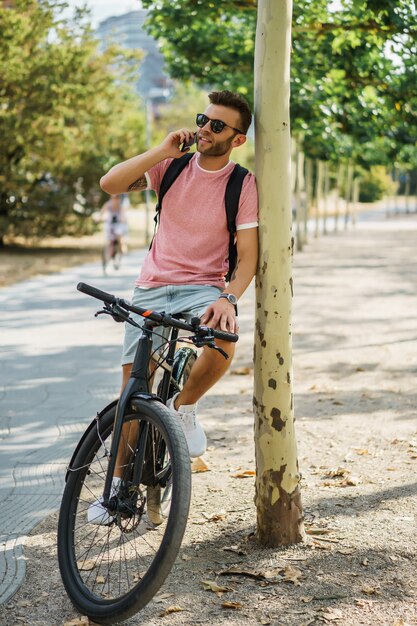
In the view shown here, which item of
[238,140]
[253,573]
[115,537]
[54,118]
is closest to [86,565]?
[115,537]

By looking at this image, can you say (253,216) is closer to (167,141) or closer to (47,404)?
(167,141)

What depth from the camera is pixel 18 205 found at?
25.8 meters

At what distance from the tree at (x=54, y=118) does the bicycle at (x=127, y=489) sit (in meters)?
17.5

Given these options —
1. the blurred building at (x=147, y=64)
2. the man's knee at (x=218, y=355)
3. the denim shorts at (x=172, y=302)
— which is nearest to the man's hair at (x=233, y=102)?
the denim shorts at (x=172, y=302)

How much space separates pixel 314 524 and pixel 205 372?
110 centimetres

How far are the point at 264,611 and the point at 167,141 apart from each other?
1875 millimetres

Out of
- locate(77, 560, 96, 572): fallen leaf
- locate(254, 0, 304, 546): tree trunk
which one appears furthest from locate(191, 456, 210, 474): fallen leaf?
locate(77, 560, 96, 572): fallen leaf

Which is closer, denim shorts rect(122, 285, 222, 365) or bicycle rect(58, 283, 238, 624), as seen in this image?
bicycle rect(58, 283, 238, 624)

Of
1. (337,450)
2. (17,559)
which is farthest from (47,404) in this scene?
(17,559)

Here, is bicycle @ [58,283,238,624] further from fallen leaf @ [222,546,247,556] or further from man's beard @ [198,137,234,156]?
man's beard @ [198,137,234,156]

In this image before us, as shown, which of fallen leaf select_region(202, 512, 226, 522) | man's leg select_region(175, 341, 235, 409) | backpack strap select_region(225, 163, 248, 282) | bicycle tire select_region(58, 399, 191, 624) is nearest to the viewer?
bicycle tire select_region(58, 399, 191, 624)

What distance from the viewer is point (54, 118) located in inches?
882

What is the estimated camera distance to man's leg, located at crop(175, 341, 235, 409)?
12.9 feet

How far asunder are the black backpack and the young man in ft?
0.06
